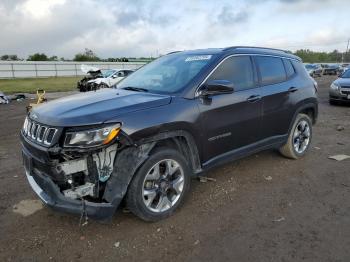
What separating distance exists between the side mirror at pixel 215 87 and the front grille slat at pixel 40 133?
175 cm

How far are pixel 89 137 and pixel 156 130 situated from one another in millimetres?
716

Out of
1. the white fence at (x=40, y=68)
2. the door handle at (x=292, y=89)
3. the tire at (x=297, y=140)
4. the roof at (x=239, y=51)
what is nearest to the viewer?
the roof at (x=239, y=51)

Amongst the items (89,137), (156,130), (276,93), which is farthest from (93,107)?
(276,93)

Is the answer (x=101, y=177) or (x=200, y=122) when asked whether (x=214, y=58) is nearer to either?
(x=200, y=122)

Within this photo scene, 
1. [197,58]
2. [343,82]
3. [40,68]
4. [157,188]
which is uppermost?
[40,68]

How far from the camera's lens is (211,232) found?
360cm

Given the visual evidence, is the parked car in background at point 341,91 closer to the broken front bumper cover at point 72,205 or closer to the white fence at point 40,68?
the broken front bumper cover at point 72,205

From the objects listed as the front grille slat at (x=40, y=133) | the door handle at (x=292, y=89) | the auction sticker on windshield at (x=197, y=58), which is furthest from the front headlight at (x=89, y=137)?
the door handle at (x=292, y=89)

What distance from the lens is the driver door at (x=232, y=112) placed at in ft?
13.7

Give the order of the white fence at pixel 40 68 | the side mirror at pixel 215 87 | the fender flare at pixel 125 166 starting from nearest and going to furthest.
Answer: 1. the fender flare at pixel 125 166
2. the side mirror at pixel 215 87
3. the white fence at pixel 40 68

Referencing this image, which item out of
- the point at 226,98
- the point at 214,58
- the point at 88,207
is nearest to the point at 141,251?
the point at 88,207

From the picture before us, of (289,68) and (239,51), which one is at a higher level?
(239,51)

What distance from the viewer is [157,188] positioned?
376 centimetres

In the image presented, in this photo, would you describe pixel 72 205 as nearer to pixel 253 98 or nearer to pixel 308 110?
pixel 253 98
